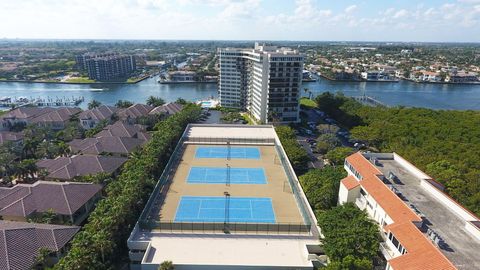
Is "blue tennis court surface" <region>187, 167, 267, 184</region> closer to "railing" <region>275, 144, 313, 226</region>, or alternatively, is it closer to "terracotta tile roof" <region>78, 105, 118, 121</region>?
"railing" <region>275, 144, 313, 226</region>

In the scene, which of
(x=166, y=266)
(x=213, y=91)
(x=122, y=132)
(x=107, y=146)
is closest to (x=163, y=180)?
(x=166, y=266)

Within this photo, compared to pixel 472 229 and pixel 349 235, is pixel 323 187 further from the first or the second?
pixel 472 229

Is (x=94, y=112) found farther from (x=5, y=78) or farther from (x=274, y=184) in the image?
(x=5, y=78)

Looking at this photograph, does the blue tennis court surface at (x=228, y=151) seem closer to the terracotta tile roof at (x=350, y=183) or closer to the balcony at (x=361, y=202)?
the terracotta tile roof at (x=350, y=183)

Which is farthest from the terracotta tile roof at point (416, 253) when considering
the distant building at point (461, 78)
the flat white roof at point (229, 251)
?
the distant building at point (461, 78)

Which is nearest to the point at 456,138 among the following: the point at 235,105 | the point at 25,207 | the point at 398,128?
the point at 398,128
